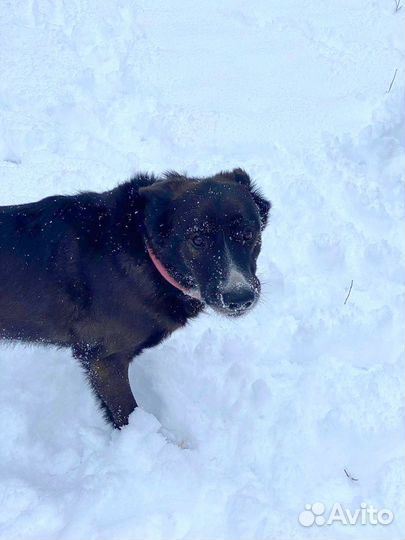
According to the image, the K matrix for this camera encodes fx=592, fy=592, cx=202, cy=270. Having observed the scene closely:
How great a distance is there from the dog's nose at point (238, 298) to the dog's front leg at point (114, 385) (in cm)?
71

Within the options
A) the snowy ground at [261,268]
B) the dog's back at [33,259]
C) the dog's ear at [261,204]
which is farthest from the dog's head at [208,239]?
the snowy ground at [261,268]

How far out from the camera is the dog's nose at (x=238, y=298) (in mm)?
2717

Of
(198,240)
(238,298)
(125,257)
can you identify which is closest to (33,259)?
(125,257)

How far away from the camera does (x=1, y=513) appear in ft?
9.61

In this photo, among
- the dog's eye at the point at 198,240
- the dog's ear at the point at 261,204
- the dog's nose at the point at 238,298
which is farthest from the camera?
the dog's ear at the point at 261,204

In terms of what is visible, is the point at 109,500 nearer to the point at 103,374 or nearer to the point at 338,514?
the point at 103,374

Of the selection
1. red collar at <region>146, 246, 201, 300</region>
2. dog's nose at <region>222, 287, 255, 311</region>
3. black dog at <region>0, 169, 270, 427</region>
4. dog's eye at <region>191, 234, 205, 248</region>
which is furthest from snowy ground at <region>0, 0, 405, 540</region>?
dog's eye at <region>191, 234, 205, 248</region>

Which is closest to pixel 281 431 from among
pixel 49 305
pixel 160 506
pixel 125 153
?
pixel 160 506

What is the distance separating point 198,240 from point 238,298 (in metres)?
0.35

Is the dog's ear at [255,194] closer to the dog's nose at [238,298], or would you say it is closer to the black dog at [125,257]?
Answer: the black dog at [125,257]

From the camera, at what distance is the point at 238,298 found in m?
2.71

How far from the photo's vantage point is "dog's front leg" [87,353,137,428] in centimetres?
316

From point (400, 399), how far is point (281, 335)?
80cm

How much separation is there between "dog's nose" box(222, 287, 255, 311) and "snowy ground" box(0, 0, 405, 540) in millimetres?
937
